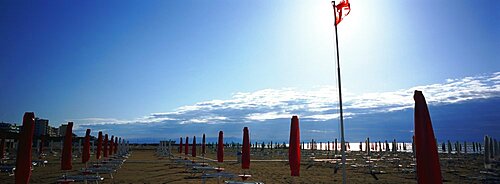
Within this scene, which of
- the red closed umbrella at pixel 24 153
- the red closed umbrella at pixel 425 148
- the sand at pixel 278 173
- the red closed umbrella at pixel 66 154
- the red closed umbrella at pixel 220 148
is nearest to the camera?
the red closed umbrella at pixel 425 148

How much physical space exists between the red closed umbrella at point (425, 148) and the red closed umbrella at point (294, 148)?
12.7ft

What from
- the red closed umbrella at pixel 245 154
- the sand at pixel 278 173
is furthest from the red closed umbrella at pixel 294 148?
the red closed umbrella at pixel 245 154

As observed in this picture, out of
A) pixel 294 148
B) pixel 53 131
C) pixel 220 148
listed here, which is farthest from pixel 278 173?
pixel 53 131

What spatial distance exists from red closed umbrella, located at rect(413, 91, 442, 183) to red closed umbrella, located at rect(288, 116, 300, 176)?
3860 millimetres

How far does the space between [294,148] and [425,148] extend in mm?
4028

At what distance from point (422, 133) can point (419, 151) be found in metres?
0.22

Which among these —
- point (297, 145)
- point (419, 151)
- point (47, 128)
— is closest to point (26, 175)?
point (297, 145)

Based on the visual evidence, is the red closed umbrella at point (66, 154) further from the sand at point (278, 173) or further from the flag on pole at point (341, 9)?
the flag on pole at point (341, 9)

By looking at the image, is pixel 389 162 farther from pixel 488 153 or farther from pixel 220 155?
pixel 220 155

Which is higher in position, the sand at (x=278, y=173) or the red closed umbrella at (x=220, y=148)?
the red closed umbrella at (x=220, y=148)

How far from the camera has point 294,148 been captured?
834 centimetres

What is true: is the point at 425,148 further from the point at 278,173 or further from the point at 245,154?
the point at 278,173

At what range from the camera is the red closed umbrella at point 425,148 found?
4.45 meters

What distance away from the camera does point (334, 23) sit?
878 centimetres
